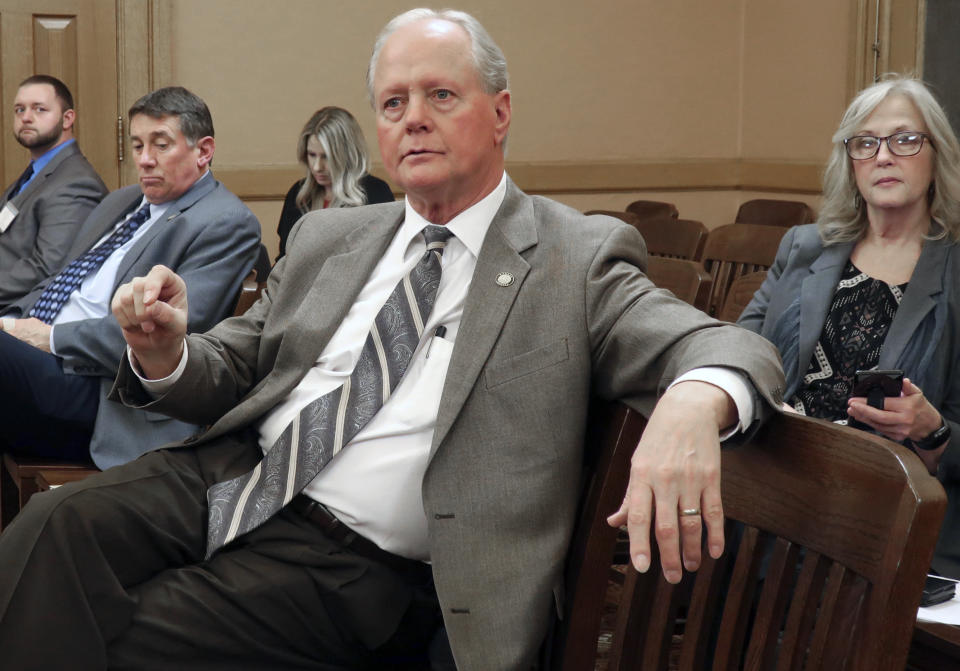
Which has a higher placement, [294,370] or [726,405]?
[726,405]

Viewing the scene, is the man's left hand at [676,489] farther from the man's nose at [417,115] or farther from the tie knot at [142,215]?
the tie knot at [142,215]

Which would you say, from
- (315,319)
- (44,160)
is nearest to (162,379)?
(315,319)

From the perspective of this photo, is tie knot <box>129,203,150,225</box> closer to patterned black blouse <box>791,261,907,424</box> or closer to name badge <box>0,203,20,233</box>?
name badge <box>0,203,20,233</box>

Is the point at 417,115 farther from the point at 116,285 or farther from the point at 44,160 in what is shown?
the point at 44,160

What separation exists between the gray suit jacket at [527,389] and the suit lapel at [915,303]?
0.76 metres

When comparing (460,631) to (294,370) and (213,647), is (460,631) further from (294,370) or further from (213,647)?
(294,370)

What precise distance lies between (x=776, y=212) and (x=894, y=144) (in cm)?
386

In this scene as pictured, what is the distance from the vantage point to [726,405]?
1.12 m

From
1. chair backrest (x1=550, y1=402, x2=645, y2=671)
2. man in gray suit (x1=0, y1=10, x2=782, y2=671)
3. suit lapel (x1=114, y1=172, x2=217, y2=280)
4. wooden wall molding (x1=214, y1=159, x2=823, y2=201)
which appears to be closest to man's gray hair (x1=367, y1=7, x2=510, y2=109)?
man in gray suit (x1=0, y1=10, x2=782, y2=671)

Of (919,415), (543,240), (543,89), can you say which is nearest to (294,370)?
(543,240)

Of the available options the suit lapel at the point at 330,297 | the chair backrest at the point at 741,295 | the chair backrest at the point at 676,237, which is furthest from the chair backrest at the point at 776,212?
the suit lapel at the point at 330,297

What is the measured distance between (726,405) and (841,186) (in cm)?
136

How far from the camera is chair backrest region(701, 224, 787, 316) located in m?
3.36

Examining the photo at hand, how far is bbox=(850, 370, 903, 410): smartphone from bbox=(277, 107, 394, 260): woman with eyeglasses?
329 cm
